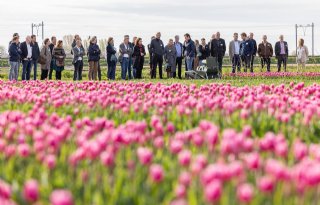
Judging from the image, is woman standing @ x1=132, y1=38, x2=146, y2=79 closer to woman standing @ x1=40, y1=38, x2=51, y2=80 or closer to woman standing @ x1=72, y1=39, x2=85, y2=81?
woman standing @ x1=72, y1=39, x2=85, y2=81

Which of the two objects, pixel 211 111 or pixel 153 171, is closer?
pixel 153 171

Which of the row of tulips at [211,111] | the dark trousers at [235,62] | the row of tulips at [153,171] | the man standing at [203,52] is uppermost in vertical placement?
the man standing at [203,52]

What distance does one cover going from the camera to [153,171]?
10.6ft

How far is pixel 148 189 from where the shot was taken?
3.56 metres

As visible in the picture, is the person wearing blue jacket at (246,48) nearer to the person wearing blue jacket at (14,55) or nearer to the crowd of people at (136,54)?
the crowd of people at (136,54)

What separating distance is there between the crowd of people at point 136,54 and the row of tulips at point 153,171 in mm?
18885

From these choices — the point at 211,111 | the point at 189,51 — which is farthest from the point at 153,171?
the point at 189,51

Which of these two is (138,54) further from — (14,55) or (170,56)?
(14,55)

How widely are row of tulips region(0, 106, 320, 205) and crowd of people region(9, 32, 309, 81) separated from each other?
62.0ft

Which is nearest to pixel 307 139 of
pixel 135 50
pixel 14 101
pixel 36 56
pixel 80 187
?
pixel 80 187

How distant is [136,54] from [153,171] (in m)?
23.4

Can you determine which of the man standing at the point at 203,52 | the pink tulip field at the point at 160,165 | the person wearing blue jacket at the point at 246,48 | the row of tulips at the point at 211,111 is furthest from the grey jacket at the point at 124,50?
the pink tulip field at the point at 160,165

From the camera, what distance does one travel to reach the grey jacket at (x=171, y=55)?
88.6ft

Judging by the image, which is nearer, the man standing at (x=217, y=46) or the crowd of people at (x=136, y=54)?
the crowd of people at (x=136, y=54)
